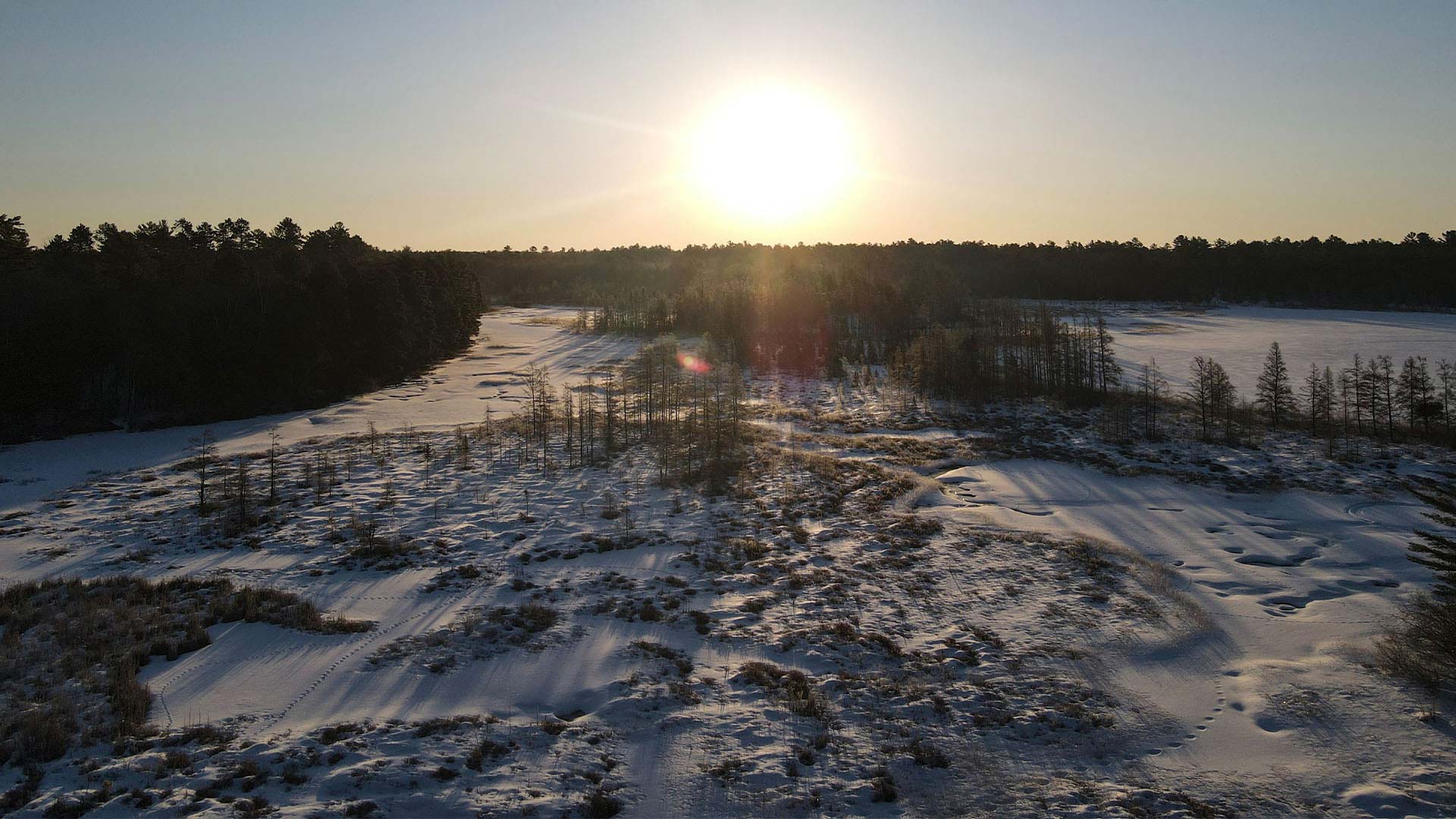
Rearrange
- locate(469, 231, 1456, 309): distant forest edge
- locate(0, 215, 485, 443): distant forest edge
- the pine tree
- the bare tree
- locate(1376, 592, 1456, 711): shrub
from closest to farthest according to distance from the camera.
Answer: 1. locate(1376, 592, 1456, 711): shrub
2. the bare tree
3. locate(0, 215, 485, 443): distant forest edge
4. the pine tree
5. locate(469, 231, 1456, 309): distant forest edge

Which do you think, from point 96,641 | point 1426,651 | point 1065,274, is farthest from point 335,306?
point 1065,274

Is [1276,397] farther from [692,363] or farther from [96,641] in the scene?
[96,641]

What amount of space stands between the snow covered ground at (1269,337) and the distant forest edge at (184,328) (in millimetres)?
35962

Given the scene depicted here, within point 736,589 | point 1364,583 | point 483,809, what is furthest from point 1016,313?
point 483,809

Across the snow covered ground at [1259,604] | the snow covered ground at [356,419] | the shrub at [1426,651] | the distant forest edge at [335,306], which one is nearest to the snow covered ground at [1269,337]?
the distant forest edge at [335,306]

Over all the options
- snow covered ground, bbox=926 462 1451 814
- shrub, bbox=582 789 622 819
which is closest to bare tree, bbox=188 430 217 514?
shrub, bbox=582 789 622 819

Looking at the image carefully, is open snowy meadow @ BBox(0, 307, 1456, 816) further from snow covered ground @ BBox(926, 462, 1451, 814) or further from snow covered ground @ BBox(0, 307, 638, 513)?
snow covered ground @ BBox(0, 307, 638, 513)

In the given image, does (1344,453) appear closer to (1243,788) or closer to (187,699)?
(1243,788)

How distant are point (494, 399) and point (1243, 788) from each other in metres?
27.4

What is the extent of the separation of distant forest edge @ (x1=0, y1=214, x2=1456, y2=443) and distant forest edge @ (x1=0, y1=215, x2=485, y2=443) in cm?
6

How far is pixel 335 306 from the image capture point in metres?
31.4

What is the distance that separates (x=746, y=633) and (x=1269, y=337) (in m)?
49.0

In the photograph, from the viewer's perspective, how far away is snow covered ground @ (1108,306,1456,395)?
3759 cm

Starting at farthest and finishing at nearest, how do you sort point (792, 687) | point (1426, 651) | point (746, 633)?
point (746, 633) < point (1426, 651) < point (792, 687)
